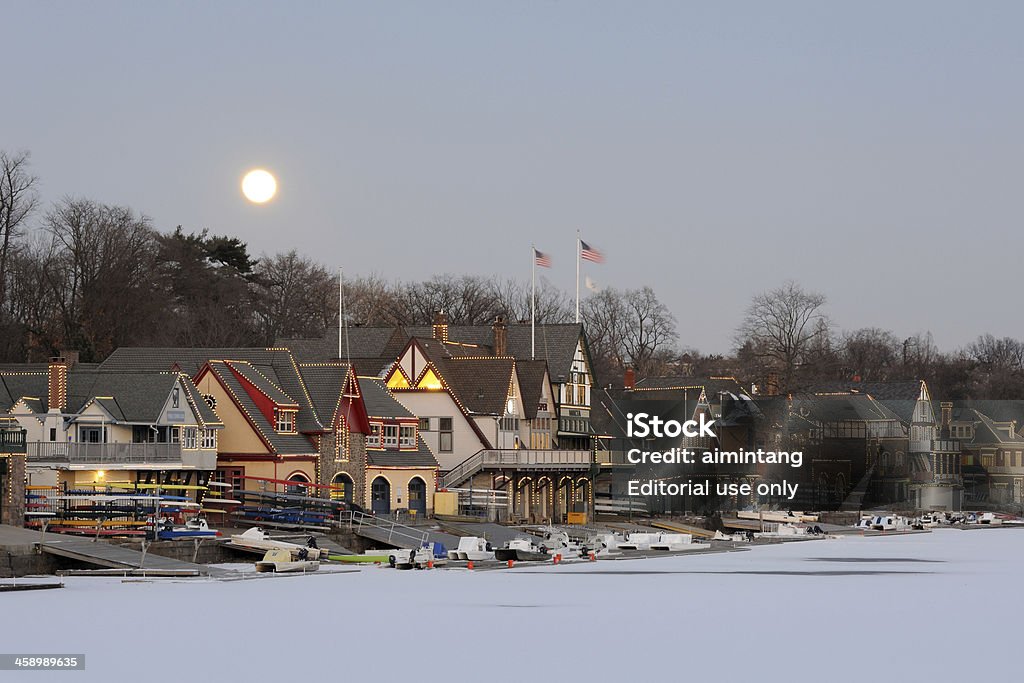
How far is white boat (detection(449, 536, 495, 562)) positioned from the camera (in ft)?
257

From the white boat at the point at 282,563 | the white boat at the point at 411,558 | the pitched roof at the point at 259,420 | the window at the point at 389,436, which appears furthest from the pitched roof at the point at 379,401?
the white boat at the point at 282,563

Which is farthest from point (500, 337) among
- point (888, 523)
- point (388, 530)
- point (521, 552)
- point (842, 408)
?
point (842, 408)

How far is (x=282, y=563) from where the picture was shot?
68.2 meters

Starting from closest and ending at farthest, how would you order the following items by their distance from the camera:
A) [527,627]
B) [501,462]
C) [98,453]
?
1. [527,627]
2. [98,453]
3. [501,462]

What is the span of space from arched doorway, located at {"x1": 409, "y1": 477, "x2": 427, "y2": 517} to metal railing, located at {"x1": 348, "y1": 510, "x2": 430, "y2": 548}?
8.84m

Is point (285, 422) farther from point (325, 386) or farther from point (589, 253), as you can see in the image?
point (589, 253)

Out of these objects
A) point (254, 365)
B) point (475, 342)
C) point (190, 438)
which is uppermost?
point (475, 342)

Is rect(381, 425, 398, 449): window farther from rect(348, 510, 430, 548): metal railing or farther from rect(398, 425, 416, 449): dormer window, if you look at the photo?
rect(348, 510, 430, 548): metal railing

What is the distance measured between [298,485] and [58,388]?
513 inches

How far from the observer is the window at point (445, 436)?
10519cm

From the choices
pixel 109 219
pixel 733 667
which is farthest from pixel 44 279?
pixel 733 667

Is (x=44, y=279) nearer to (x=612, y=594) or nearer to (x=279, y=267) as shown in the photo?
(x=279, y=267)

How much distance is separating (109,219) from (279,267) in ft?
122

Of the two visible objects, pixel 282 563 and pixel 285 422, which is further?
pixel 285 422
